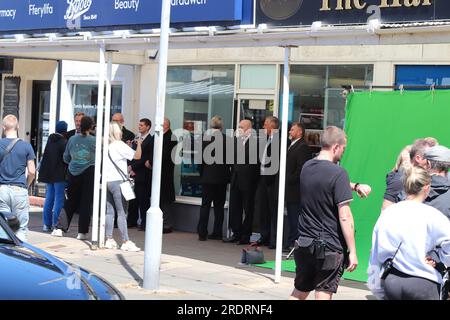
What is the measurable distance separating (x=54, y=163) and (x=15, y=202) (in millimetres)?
3259

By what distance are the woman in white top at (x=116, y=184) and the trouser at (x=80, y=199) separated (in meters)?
0.96

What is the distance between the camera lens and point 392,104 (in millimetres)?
9641

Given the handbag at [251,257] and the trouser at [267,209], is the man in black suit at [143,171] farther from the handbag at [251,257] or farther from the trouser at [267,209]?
the handbag at [251,257]

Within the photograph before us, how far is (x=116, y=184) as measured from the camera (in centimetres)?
1198

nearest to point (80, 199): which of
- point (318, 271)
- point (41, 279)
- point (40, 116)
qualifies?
point (40, 116)

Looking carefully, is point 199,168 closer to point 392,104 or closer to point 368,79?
point 368,79

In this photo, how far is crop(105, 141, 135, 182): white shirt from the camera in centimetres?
1193

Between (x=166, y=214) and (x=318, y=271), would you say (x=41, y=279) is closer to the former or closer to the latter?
(x=318, y=271)

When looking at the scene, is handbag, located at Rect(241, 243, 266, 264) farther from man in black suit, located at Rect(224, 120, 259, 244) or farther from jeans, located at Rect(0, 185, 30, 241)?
jeans, located at Rect(0, 185, 30, 241)

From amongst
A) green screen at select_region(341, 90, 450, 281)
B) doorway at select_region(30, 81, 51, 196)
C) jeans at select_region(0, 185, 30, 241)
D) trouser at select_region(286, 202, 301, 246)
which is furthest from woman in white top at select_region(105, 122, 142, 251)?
doorway at select_region(30, 81, 51, 196)

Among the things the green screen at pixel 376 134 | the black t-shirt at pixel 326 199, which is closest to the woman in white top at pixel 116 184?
the green screen at pixel 376 134

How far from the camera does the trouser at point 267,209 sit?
1270cm
